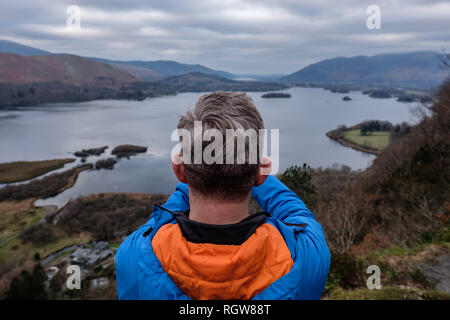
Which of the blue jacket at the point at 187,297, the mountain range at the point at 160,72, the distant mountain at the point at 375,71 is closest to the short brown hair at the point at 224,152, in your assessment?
the blue jacket at the point at 187,297

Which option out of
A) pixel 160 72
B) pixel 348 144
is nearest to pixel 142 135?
pixel 348 144

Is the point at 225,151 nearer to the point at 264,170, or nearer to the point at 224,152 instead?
the point at 224,152

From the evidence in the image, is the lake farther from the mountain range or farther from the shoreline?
the mountain range

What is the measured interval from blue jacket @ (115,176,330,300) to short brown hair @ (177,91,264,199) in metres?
0.17

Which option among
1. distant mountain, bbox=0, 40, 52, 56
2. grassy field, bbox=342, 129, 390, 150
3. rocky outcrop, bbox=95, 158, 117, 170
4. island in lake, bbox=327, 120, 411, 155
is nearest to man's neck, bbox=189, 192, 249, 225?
rocky outcrop, bbox=95, 158, 117, 170

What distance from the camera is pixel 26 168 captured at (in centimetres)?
4094

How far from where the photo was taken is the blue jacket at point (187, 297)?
2.80ft

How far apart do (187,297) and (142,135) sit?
48338mm

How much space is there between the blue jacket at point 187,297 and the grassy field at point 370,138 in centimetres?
4640

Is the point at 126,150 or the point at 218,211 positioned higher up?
the point at 218,211

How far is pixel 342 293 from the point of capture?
A: 4.06 metres
